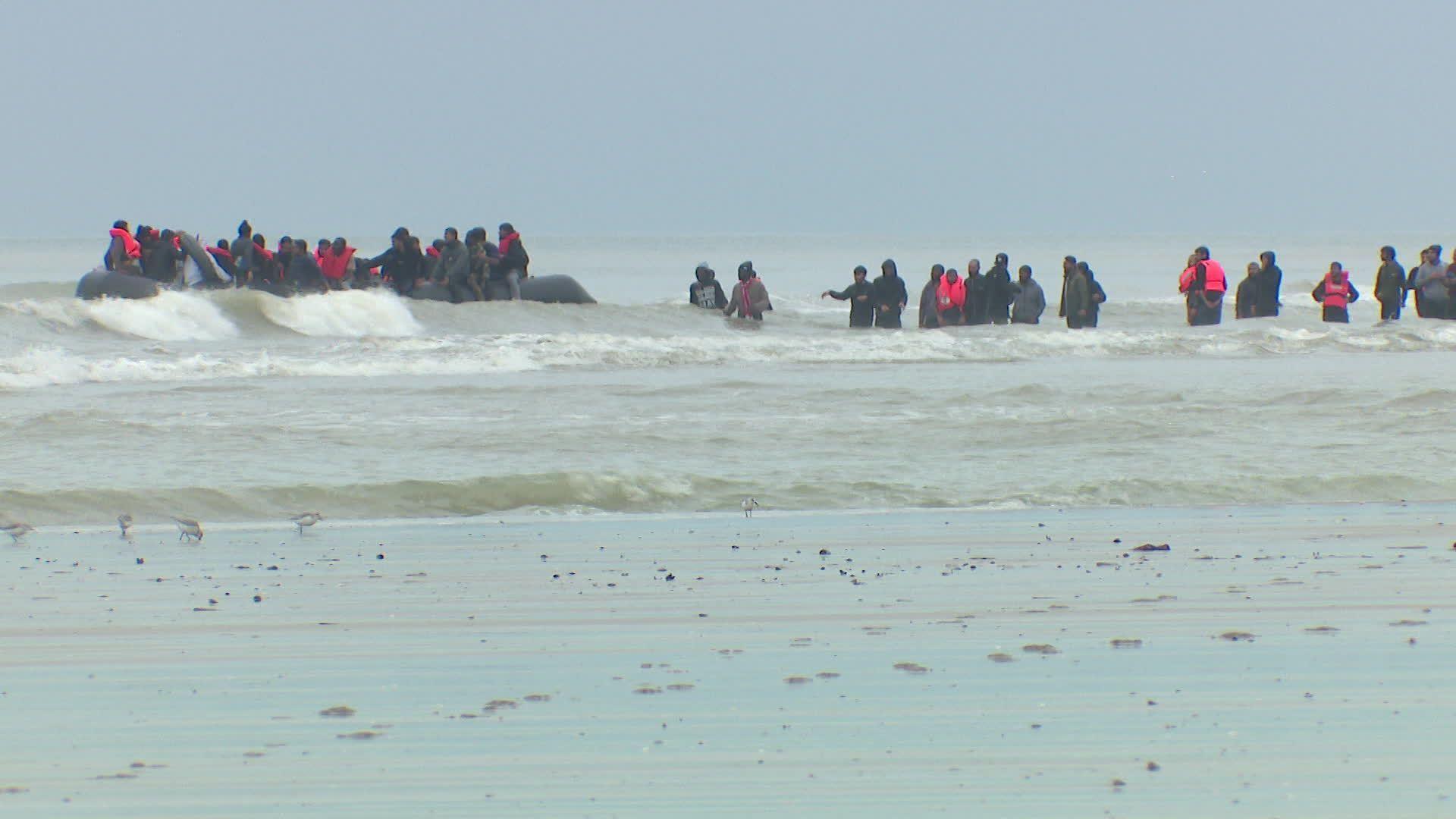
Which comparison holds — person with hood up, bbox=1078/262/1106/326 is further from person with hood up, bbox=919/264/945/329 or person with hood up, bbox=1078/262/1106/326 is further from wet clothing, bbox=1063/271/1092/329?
person with hood up, bbox=919/264/945/329

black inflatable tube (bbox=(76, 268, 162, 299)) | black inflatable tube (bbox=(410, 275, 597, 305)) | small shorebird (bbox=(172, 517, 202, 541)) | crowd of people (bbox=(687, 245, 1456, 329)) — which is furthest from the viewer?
black inflatable tube (bbox=(410, 275, 597, 305))

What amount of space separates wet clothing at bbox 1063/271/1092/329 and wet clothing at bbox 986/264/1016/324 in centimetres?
87

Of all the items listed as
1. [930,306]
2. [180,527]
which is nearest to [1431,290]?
[930,306]

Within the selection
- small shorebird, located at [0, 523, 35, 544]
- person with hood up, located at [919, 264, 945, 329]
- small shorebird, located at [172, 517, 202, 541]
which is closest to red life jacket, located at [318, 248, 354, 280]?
person with hood up, located at [919, 264, 945, 329]

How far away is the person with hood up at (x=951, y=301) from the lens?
2292 cm

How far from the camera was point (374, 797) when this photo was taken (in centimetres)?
378

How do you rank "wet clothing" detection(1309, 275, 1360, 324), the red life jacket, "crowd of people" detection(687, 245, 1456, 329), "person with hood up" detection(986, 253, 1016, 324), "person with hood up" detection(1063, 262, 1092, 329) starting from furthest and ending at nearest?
the red life jacket → "wet clothing" detection(1309, 275, 1360, 324) → "person with hood up" detection(1063, 262, 1092, 329) → "crowd of people" detection(687, 245, 1456, 329) → "person with hood up" detection(986, 253, 1016, 324)

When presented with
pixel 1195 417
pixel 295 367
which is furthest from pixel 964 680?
pixel 295 367

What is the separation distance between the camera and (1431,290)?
23906 mm

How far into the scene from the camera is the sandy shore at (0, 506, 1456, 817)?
12.6ft

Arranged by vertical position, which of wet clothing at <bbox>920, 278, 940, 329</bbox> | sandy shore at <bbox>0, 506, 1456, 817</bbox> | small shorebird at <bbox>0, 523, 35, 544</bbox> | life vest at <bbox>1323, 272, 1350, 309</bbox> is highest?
life vest at <bbox>1323, 272, 1350, 309</bbox>

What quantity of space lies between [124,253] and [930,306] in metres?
10.7

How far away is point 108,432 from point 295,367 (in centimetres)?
690

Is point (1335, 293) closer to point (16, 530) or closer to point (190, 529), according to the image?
point (190, 529)
